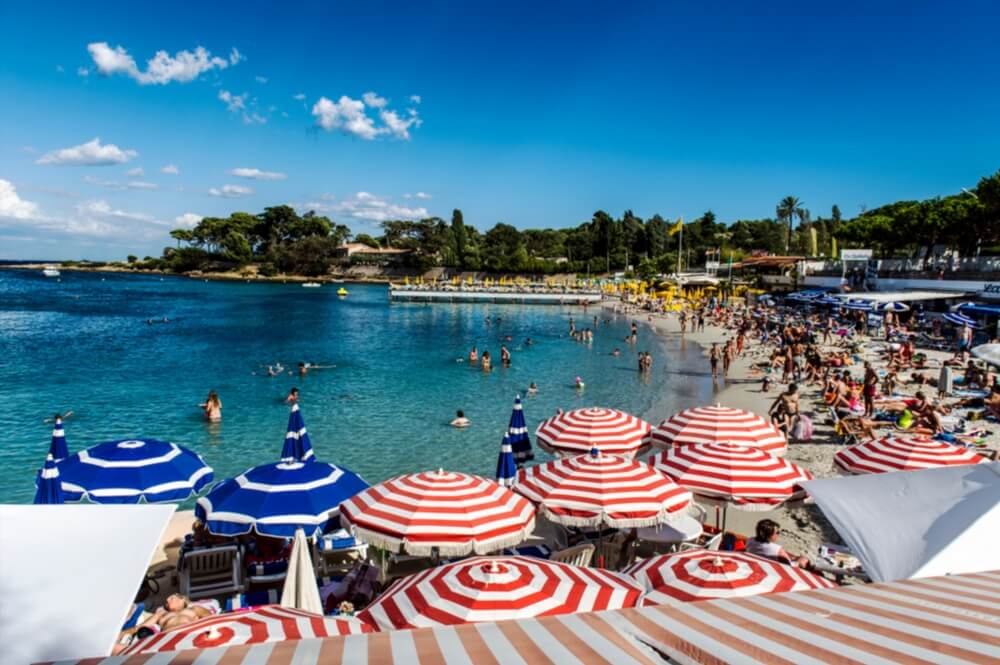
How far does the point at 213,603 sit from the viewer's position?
6762 millimetres

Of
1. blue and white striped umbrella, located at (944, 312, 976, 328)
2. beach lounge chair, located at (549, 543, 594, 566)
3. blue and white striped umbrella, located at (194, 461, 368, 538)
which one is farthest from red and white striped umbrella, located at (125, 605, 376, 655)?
blue and white striped umbrella, located at (944, 312, 976, 328)

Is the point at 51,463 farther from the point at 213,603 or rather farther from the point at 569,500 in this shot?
the point at 569,500

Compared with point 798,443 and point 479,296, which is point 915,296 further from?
point 479,296

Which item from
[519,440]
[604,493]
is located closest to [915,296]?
[519,440]

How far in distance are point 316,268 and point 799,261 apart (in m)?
86.5

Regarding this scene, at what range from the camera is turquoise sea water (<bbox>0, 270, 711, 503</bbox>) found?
16.2 meters

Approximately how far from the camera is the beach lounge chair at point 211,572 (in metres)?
7.70

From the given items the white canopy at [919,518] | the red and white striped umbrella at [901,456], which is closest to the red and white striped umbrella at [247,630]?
the white canopy at [919,518]

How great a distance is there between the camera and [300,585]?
20.4ft

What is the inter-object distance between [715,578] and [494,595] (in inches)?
72.4

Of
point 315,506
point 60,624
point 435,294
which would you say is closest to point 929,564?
point 60,624

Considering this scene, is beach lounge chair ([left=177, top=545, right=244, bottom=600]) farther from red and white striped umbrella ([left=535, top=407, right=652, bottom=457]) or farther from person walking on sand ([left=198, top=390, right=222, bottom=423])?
person walking on sand ([left=198, top=390, right=222, bottom=423])

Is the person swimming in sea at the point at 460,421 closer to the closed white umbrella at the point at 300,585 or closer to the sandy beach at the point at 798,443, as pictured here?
the sandy beach at the point at 798,443

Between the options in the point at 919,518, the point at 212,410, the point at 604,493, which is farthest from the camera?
the point at 212,410
